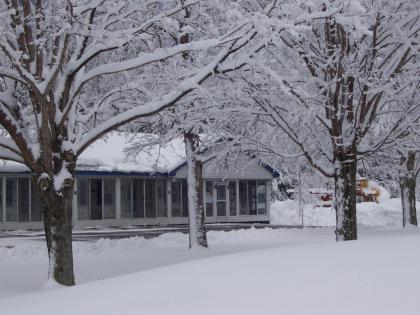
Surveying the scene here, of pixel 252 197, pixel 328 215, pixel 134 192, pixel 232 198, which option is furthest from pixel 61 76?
pixel 328 215

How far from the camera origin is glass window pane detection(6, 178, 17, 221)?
25109mm

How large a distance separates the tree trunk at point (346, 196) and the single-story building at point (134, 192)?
11.4 metres

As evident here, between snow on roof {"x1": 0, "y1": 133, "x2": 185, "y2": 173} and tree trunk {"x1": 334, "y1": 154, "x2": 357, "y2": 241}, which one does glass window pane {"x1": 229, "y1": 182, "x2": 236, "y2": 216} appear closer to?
snow on roof {"x1": 0, "y1": 133, "x2": 185, "y2": 173}

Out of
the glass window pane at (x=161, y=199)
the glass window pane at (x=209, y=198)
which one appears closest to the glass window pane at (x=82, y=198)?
the glass window pane at (x=161, y=199)

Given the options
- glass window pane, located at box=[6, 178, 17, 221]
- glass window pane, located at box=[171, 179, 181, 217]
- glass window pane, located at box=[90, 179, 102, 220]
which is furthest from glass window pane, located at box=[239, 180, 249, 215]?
glass window pane, located at box=[6, 178, 17, 221]

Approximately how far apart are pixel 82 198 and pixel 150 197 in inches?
144

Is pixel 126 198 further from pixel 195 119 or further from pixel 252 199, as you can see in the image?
pixel 195 119

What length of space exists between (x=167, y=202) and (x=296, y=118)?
60.4 feet

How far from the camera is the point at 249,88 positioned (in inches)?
472

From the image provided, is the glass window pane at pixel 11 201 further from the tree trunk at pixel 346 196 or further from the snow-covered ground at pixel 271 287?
the snow-covered ground at pixel 271 287

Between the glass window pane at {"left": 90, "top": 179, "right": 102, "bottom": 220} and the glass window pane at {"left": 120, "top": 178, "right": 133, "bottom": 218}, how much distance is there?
1.19 metres

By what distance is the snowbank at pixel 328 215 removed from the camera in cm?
2991

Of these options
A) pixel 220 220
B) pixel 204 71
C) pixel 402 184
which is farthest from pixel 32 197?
pixel 204 71

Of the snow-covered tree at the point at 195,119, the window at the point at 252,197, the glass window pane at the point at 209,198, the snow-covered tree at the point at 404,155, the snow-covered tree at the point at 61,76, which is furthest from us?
the window at the point at 252,197
